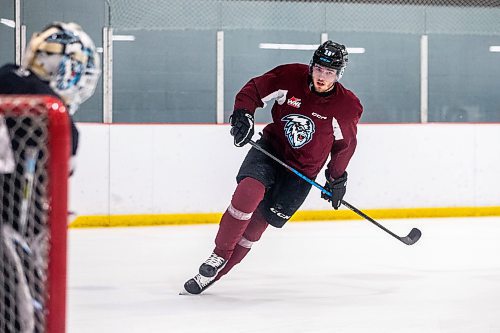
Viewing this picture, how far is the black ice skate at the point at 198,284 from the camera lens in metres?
3.52

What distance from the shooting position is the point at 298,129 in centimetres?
361

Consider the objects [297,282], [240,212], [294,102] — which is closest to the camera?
[240,212]

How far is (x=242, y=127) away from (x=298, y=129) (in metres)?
0.24

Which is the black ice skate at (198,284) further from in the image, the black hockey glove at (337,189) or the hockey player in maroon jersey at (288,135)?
the black hockey glove at (337,189)

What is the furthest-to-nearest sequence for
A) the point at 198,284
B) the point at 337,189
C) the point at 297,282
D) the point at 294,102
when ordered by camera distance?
1. the point at 297,282
2. the point at 337,189
3. the point at 294,102
4. the point at 198,284

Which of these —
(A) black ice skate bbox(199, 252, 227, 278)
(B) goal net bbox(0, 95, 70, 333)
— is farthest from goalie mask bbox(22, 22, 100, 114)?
(A) black ice skate bbox(199, 252, 227, 278)

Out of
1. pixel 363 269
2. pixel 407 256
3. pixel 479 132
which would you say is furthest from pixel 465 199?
pixel 363 269

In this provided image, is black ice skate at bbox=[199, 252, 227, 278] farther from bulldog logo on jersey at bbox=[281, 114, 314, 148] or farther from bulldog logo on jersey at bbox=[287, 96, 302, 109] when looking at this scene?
bulldog logo on jersey at bbox=[287, 96, 302, 109]

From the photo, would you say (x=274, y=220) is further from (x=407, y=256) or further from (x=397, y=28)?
(x=397, y=28)

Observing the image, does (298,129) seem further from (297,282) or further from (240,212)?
(297,282)

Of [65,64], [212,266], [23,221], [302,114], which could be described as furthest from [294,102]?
[23,221]

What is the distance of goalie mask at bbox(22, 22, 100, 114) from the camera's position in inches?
78.3

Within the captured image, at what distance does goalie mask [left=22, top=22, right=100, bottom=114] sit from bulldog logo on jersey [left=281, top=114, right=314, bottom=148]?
1.66 m

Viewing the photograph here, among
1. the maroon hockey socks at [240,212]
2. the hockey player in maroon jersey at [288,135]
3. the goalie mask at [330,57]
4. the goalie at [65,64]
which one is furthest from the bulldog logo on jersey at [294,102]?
the goalie at [65,64]
